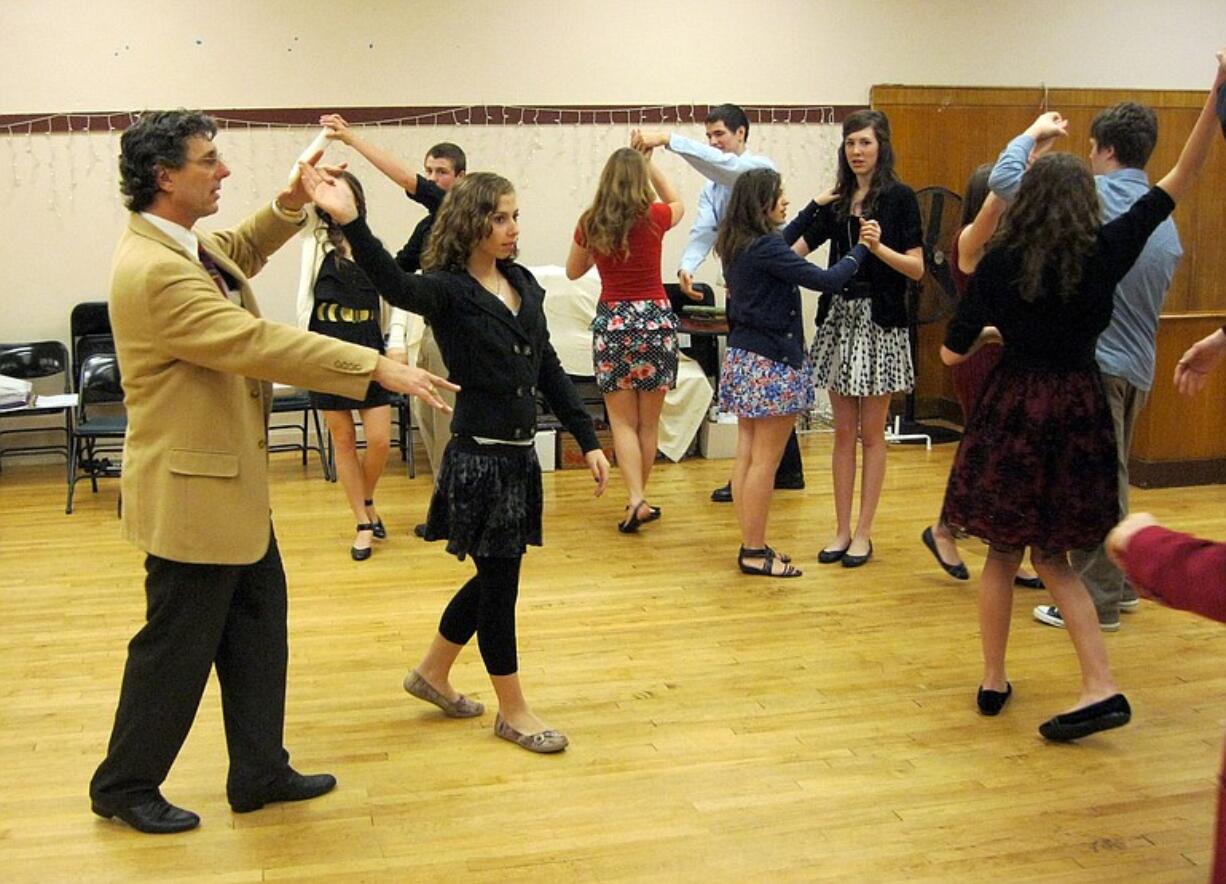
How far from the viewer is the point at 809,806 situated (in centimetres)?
305

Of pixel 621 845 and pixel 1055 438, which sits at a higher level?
pixel 1055 438

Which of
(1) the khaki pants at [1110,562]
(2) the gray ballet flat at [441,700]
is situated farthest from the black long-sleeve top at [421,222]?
(1) the khaki pants at [1110,562]

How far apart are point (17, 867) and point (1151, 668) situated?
314 centimetres

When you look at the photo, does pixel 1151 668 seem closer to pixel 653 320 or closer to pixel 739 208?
pixel 739 208

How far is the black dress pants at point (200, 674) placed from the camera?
2881mm

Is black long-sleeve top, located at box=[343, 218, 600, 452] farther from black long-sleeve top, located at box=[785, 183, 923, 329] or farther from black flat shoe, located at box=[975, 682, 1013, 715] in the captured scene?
black long-sleeve top, located at box=[785, 183, 923, 329]

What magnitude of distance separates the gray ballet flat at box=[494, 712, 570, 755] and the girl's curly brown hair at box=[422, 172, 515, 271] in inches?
47.7

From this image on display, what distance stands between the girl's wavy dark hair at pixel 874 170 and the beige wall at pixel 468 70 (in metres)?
3.03

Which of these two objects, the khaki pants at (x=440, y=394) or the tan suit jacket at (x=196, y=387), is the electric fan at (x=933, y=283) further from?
the tan suit jacket at (x=196, y=387)

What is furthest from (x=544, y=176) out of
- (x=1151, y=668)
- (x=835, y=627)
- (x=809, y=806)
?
(x=809, y=806)

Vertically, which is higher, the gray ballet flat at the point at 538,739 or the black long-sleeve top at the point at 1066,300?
the black long-sleeve top at the point at 1066,300

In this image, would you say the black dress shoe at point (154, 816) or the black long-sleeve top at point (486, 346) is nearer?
the black dress shoe at point (154, 816)

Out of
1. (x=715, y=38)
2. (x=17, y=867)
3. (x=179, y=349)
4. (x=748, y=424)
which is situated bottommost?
(x=17, y=867)

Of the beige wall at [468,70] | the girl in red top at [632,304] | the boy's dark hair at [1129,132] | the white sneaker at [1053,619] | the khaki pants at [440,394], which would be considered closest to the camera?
the boy's dark hair at [1129,132]
